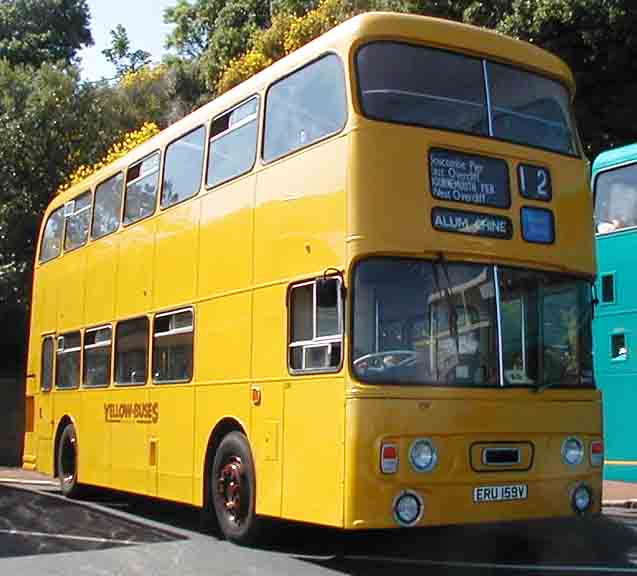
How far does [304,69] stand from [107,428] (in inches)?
239

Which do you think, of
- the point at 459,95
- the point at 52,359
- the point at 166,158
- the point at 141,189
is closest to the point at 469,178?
the point at 459,95

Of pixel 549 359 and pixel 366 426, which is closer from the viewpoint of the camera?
pixel 366 426

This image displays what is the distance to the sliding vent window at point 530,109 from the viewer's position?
29.8 ft

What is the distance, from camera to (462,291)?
8.40 m

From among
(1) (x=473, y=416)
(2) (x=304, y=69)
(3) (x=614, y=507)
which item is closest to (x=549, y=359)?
(1) (x=473, y=416)

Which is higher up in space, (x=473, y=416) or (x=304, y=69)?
(x=304, y=69)

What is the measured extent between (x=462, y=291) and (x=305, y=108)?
2299 millimetres

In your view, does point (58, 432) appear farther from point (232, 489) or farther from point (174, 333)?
point (232, 489)

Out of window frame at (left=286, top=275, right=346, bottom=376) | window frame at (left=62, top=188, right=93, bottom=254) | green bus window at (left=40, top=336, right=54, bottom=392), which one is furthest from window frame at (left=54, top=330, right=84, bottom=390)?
window frame at (left=286, top=275, right=346, bottom=376)

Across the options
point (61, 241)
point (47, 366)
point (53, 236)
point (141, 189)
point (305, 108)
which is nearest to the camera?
point (305, 108)

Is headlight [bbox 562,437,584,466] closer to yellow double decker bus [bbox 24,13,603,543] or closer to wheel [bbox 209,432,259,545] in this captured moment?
yellow double decker bus [bbox 24,13,603,543]

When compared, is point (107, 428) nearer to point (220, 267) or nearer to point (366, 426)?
point (220, 267)

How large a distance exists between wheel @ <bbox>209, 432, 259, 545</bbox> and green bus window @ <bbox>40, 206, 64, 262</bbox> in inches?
279

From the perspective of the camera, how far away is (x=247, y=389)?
→ 31.9 ft
